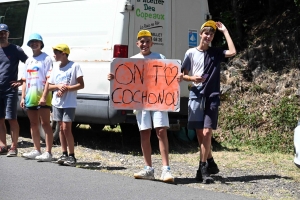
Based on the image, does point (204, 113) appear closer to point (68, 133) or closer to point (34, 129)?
point (68, 133)

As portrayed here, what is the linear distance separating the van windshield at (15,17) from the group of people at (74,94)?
71.6 inches

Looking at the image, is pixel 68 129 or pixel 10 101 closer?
pixel 68 129

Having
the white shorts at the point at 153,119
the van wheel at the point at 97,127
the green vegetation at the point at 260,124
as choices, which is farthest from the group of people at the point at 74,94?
the green vegetation at the point at 260,124

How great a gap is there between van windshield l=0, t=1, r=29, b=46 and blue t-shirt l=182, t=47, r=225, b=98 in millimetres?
4579

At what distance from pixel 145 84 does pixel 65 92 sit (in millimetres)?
1168

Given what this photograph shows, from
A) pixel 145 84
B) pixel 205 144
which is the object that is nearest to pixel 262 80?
pixel 145 84

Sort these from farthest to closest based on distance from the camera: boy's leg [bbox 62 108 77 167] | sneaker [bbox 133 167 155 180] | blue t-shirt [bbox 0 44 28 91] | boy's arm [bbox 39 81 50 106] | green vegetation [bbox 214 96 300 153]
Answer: green vegetation [bbox 214 96 300 153]
blue t-shirt [bbox 0 44 28 91]
boy's arm [bbox 39 81 50 106]
boy's leg [bbox 62 108 77 167]
sneaker [bbox 133 167 155 180]

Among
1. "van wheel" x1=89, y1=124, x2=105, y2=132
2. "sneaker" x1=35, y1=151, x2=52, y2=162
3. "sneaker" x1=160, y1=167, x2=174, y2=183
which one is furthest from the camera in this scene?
"van wheel" x1=89, y1=124, x2=105, y2=132

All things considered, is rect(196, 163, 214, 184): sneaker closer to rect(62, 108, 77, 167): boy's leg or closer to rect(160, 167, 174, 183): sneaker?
rect(160, 167, 174, 183): sneaker

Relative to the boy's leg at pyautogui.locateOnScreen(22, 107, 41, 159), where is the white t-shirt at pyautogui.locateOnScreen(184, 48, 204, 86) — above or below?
above

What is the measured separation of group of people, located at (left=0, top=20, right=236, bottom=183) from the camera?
8.09 meters

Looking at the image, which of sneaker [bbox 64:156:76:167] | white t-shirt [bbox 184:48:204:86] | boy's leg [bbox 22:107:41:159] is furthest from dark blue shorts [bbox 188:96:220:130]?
boy's leg [bbox 22:107:41:159]

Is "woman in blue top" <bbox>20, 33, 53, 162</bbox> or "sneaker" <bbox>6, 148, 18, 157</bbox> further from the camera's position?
"sneaker" <bbox>6, 148, 18, 157</bbox>

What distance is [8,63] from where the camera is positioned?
10039 mm
